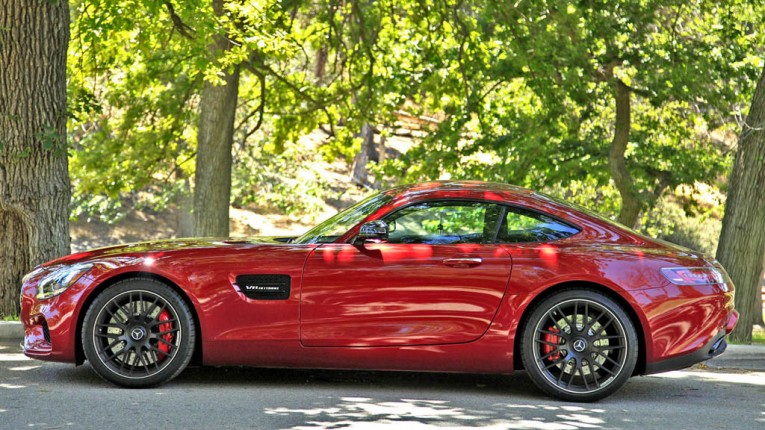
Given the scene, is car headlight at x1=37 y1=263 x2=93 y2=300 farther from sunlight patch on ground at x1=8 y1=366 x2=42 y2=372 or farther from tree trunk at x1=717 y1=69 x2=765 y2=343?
tree trunk at x1=717 y1=69 x2=765 y2=343

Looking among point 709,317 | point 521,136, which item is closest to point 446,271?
point 709,317

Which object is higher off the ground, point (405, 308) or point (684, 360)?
point (405, 308)

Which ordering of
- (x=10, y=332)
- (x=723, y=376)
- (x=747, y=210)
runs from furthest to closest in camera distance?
(x=747, y=210) → (x=10, y=332) → (x=723, y=376)

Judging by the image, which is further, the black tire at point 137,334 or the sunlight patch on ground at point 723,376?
the sunlight patch on ground at point 723,376

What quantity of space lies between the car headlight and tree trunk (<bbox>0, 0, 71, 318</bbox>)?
3404 mm

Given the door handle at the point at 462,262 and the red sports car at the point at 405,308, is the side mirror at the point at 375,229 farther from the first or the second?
the door handle at the point at 462,262

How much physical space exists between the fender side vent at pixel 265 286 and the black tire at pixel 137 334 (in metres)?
0.41

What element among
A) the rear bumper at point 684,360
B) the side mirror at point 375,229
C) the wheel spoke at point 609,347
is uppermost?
the side mirror at point 375,229

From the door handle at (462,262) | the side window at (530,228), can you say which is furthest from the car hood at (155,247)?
the side window at (530,228)

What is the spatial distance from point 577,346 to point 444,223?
1193 millimetres

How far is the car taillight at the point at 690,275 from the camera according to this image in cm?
695

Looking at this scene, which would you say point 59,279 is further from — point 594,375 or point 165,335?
point 594,375

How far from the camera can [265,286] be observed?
6.98 meters

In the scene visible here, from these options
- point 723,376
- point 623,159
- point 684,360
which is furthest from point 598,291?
point 623,159
